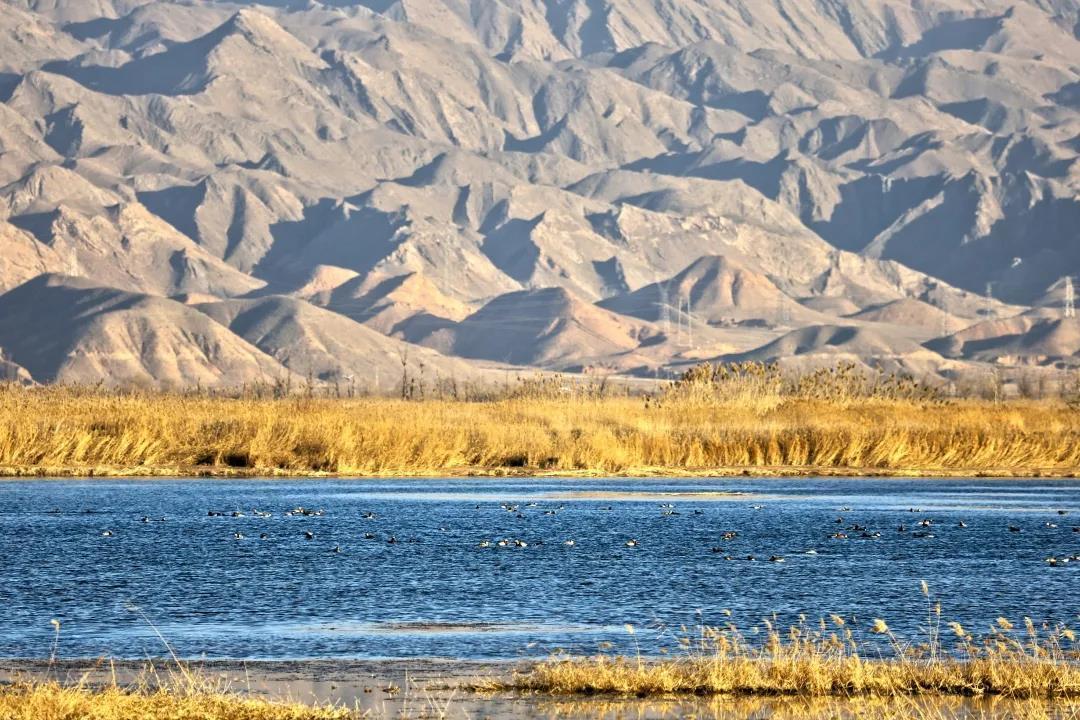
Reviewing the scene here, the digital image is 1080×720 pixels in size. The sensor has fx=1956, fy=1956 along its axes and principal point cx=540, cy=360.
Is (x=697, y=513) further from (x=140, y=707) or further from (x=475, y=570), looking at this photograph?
(x=140, y=707)

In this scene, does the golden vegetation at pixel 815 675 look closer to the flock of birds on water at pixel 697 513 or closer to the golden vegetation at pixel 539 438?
the flock of birds on water at pixel 697 513

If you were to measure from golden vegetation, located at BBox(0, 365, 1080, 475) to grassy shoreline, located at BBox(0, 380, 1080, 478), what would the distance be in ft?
0.23

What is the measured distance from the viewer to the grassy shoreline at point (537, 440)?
6588 cm

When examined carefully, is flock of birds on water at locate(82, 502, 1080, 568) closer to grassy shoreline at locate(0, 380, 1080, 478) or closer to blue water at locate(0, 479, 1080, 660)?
blue water at locate(0, 479, 1080, 660)

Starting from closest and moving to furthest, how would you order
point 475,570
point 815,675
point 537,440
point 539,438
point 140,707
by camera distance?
point 140,707
point 815,675
point 475,570
point 537,440
point 539,438

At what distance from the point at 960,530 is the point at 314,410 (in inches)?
1308

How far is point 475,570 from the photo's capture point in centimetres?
3669

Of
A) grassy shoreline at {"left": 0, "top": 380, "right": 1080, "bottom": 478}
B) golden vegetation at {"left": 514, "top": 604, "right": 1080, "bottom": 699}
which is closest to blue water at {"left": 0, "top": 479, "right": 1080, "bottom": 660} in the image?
golden vegetation at {"left": 514, "top": 604, "right": 1080, "bottom": 699}

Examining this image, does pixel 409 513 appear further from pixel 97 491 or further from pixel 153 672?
pixel 153 672

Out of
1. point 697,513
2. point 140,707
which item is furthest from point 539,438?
point 140,707

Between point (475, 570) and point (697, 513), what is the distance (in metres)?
16.3

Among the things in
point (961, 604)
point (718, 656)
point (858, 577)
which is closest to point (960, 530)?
point (858, 577)

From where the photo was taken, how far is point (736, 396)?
277ft

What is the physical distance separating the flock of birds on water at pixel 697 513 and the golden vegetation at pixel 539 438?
41.0ft
